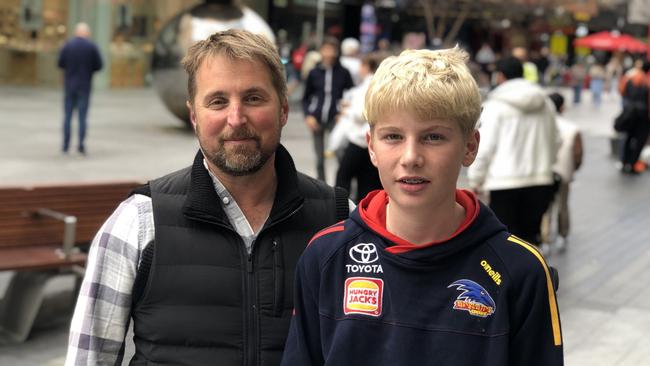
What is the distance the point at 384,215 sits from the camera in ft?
8.11

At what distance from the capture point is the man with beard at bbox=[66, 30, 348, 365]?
279 centimetres

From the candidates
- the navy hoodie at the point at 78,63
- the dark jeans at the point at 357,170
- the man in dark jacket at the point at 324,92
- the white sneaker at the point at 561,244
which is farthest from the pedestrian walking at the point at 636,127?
the dark jeans at the point at 357,170

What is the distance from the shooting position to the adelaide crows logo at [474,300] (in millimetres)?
2299

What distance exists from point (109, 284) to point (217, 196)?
355 mm

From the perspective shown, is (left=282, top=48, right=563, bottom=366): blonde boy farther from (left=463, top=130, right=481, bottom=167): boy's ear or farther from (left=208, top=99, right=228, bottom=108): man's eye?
(left=208, top=99, right=228, bottom=108): man's eye

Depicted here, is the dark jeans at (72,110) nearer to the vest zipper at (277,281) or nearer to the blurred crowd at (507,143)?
the blurred crowd at (507,143)

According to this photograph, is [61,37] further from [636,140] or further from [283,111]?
[283,111]

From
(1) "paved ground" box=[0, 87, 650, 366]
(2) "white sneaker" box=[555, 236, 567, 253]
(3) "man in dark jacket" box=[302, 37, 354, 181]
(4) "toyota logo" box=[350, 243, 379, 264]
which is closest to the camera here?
(4) "toyota logo" box=[350, 243, 379, 264]

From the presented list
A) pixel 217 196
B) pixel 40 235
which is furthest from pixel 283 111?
pixel 40 235

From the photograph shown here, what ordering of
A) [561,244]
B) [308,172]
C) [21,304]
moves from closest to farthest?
[21,304]
[561,244]
[308,172]

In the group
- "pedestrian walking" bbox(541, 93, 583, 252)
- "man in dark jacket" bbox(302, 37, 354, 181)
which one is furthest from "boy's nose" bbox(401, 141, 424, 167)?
"man in dark jacket" bbox(302, 37, 354, 181)

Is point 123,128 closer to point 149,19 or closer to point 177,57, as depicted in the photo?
point 177,57

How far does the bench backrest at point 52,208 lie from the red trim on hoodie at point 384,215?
18.3 ft

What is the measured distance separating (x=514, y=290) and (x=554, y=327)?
0.12m
